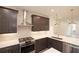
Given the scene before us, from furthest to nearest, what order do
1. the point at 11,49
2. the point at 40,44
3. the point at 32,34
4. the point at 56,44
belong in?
1. the point at 32,34
2. the point at 40,44
3. the point at 56,44
4. the point at 11,49

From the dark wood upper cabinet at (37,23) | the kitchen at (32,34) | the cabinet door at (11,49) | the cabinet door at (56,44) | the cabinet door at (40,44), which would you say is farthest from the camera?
the dark wood upper cabinet at (37,23)

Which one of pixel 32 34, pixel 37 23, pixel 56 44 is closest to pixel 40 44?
pixel 32 34

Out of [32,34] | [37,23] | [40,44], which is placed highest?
[37,23]

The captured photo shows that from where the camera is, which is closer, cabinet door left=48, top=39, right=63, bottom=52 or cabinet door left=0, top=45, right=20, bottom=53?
cabinet door left=0, top=45, right=20, bottom=53

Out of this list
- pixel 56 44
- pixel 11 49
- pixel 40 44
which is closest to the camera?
pixel 11 49

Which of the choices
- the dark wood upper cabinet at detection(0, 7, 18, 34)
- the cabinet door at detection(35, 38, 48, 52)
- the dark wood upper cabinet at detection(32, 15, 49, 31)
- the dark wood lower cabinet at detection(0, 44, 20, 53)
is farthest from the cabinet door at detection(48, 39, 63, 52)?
the dark wood upper cabinet at detection(0, 7, 18, 34)

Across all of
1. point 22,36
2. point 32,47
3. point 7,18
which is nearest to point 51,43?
point 32,47

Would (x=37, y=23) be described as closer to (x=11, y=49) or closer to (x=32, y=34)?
(x=32, y=34)

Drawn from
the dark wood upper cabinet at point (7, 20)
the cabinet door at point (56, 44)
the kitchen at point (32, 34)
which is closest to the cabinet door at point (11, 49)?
the kitchen at point (32, 34)

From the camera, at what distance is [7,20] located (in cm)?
241

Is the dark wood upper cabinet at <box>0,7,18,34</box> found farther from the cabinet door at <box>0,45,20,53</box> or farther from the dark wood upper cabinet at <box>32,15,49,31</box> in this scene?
the dark wood upper cabinet at <box>32,15,49,31</box>

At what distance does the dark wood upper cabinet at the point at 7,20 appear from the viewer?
2244mm

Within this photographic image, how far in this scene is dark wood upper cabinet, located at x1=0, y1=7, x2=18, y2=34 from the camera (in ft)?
7.36

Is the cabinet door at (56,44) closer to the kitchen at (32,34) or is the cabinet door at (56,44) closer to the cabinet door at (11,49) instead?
the kitchen at (32,34)
